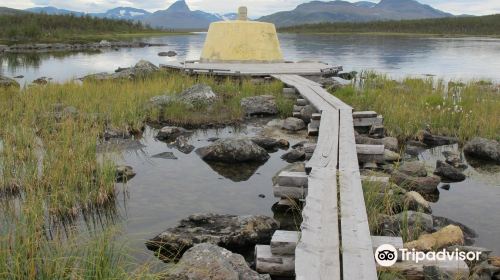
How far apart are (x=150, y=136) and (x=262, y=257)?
7203mm

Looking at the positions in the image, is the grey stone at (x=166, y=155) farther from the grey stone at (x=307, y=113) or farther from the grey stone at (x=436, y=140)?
the grey stone at (x=436, y=140)

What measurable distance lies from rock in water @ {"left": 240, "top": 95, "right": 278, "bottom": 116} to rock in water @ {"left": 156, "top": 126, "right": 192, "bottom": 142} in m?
2.71

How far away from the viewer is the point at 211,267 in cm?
434

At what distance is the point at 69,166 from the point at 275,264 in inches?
158

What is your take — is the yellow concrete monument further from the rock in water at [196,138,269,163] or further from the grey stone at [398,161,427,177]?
the grey stone at [398,161,427,177]

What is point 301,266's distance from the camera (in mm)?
3990

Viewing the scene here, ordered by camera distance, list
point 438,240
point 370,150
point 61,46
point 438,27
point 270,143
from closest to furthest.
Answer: point 438,240 < point 370,150 < point 270,143 < point 61,46 < point 438,27

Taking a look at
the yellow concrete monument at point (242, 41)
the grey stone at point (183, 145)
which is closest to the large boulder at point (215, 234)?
the grey stone at point (183, 145)

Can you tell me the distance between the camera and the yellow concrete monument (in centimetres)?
2156

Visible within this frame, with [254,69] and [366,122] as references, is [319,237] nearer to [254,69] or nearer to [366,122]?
[366,122]

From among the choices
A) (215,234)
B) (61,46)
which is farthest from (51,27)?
(215,234)

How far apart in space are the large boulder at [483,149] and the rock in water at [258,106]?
5.61 m

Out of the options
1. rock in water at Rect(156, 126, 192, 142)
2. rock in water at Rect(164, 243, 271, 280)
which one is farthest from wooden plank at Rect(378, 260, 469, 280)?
rock in water at Rect(156, 126, 192, 142)

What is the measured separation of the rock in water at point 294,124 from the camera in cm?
1204
